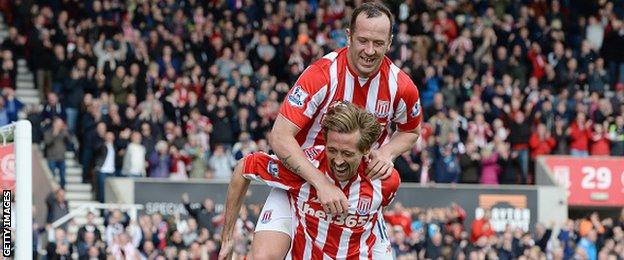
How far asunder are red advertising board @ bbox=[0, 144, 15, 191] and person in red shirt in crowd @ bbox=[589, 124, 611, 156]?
816 inches

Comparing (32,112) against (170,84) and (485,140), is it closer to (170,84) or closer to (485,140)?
(170,84)

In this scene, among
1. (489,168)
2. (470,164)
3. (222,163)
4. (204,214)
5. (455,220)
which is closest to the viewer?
(204,214)

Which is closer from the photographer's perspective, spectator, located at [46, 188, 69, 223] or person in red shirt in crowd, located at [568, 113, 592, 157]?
spectator, located at [46, 188, 69, 223]

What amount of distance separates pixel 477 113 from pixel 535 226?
2265mm

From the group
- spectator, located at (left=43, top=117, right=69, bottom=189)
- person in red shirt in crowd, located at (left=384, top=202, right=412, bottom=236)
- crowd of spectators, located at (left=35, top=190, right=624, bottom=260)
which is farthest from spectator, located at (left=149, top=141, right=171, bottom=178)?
person in red shirt in crowd, located at (left=384, top=202, right=412, bottom=236)

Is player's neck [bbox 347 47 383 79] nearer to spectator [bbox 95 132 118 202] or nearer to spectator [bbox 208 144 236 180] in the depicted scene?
spectator [bbox 95 132 118 202]

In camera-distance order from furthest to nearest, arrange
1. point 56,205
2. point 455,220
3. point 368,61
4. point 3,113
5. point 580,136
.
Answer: point 580,136 < point 455,220 < point 3,113 < point 56,205 < point 368,61

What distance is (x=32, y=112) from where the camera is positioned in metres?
26.3

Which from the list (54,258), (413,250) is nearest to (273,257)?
(54,258)

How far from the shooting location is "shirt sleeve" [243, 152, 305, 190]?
31.6 ft

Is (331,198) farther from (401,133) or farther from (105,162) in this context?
(105,162)

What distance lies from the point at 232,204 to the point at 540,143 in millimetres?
20563

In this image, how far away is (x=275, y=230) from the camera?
9.76 m

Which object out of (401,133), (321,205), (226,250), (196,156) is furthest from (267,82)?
(321,205)
